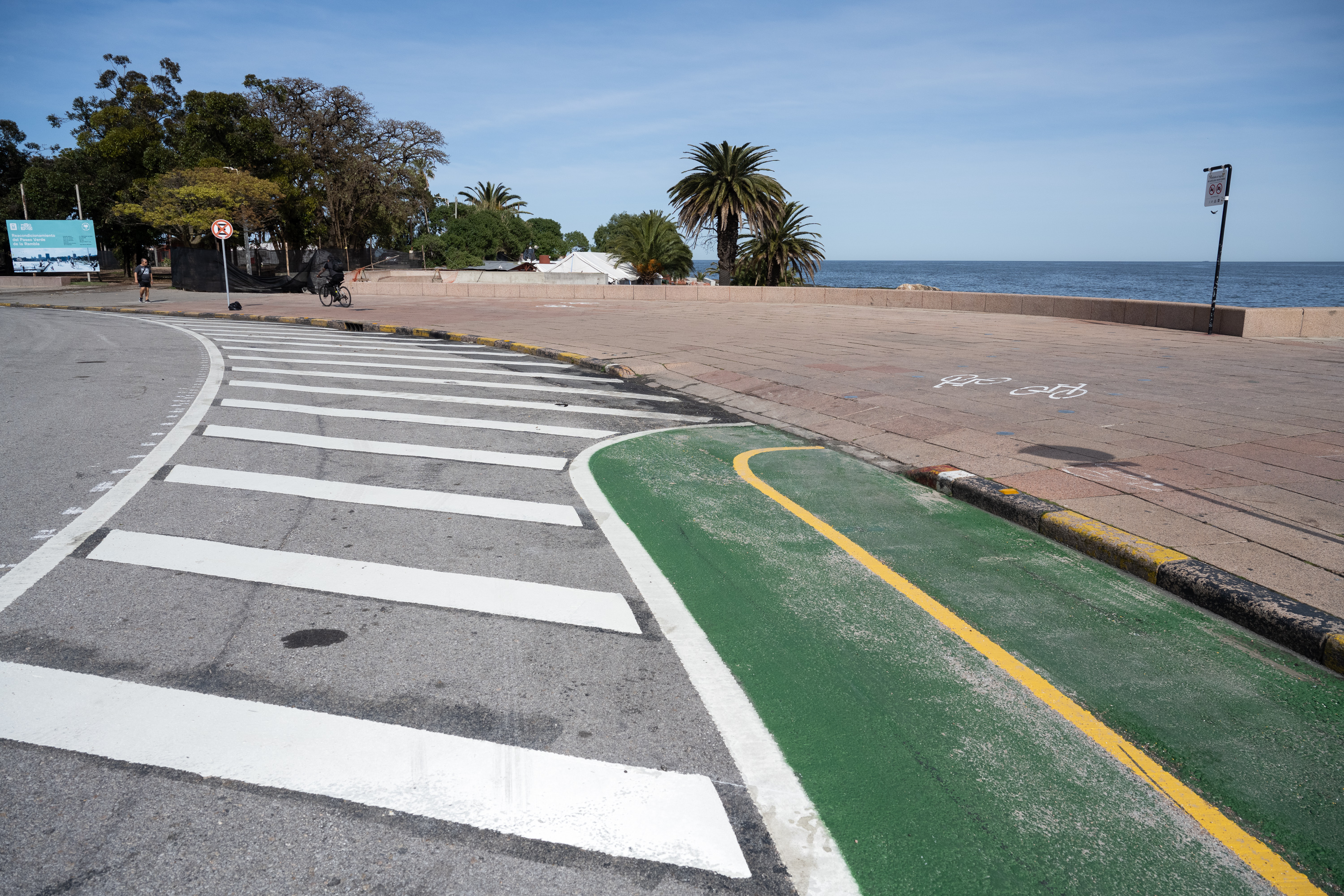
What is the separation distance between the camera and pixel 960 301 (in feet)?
90.9

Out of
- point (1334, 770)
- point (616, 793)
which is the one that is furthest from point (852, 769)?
point (1334, 770)

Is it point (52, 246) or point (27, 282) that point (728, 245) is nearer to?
point (27, 282)

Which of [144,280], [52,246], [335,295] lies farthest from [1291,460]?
[52,246]

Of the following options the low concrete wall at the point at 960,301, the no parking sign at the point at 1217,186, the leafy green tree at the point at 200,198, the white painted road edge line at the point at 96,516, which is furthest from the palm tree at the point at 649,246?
the white painted road edge line at the point at 96,516

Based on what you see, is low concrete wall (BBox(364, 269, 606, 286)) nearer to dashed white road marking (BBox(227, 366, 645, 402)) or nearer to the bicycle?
the bicycle

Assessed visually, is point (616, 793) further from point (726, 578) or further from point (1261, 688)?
point (1261, 688)

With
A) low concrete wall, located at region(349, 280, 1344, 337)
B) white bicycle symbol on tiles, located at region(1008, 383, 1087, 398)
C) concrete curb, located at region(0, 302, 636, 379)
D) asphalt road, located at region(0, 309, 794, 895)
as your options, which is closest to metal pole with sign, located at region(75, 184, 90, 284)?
concrete curb, located at region(0, 302, 636, 379)

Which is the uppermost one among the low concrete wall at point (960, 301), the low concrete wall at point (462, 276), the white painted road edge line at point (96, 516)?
the low concrete wall at point (462, 276)

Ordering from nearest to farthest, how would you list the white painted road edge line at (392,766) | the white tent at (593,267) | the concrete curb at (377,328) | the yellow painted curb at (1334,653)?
the white painted road edge line at (392,766), the yellow painted curb at (1334,653), the concrete curb at (377,328), the white tent at (593,267)

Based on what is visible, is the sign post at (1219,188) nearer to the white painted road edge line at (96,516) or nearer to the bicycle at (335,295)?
the white painted road edge line at (96,516)

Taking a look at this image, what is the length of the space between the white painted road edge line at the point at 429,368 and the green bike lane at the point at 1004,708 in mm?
7125

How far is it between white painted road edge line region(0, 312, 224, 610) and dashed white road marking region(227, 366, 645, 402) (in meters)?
2.53

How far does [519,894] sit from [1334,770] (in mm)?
2854

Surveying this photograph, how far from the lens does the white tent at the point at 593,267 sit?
192 feet
